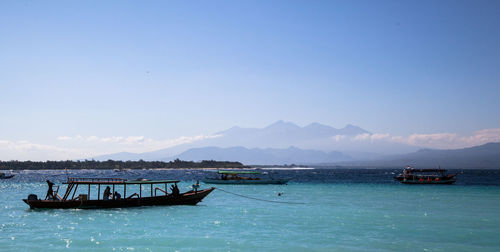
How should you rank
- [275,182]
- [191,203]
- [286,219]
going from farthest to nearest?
1. [275,182]
2. [191,203]
3. [286,219]

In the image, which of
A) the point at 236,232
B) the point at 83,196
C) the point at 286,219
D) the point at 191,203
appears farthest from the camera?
the point at 191,203

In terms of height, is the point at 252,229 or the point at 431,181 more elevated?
the point at 431,181

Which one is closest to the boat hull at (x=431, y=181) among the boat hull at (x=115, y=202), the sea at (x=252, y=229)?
the sea at (x=252, y=229)

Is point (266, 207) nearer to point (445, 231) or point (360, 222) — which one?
point (360, 222)

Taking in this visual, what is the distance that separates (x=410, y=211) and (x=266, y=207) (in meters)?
13.5

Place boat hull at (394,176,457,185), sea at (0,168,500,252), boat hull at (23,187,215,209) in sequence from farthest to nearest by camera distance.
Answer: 1. boat hull at (394,176,457,185)
2. boat hull at (23,187,215,209)
3. sea at (0,168,500,252)

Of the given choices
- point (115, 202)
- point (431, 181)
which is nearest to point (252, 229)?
point (115, 202)

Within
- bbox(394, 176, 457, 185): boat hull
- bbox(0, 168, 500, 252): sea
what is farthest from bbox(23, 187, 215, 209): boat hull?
bbox(394, 176, 457, 185): boat hull

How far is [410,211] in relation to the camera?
38.2 m

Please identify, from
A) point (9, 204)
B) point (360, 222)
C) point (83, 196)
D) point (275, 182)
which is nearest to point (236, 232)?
point (360, 222)

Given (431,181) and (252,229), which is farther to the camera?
(431,181)

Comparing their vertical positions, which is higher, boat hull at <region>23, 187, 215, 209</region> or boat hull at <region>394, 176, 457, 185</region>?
boat hull at <region>23, 187, 215, 209</region>

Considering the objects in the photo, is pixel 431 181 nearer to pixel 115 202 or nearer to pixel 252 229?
pixel 252 229

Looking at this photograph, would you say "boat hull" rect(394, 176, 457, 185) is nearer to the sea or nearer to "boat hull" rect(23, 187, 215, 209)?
the sea
